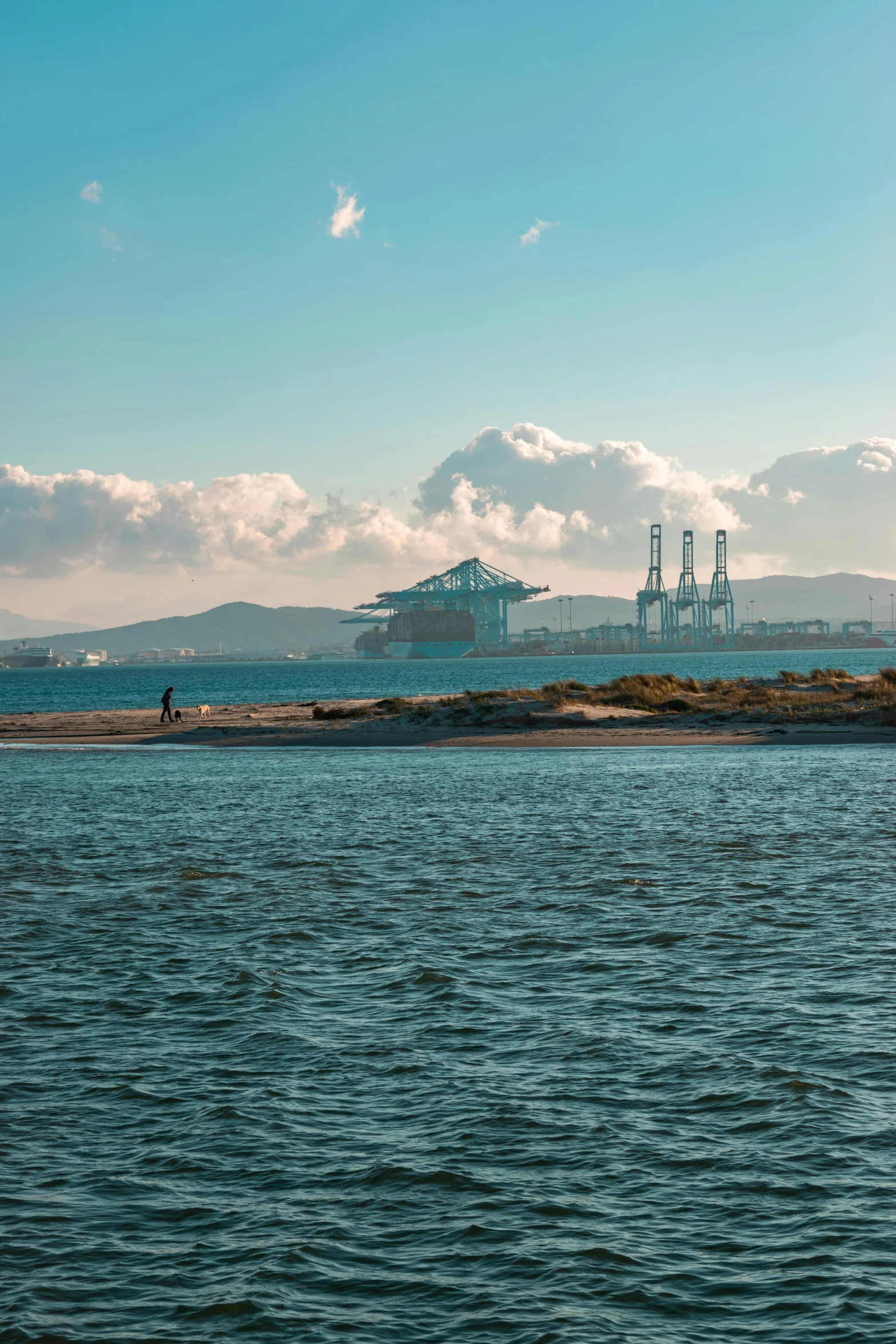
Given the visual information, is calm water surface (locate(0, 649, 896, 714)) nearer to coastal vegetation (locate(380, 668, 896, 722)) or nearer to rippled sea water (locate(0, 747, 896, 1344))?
coastal vegetation (locate(380, 668, 896, 722))

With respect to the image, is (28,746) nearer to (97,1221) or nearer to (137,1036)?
(137,1036)

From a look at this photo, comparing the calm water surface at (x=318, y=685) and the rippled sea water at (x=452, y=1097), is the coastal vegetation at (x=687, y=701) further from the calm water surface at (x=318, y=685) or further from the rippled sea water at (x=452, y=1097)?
the calm water surface at (x=318, y=685)

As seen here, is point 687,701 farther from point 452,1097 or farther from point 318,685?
point 318,685

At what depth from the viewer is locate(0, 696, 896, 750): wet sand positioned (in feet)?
123

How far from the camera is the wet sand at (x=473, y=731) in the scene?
123ft

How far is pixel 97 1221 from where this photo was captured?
594 centimetres

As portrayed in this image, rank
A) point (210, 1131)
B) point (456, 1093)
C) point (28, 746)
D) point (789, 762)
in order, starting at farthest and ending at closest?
point (28, 746) < point (789, 762) < point (456, 1093) < point (210, 1131)

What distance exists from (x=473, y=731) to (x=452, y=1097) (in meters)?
34.0

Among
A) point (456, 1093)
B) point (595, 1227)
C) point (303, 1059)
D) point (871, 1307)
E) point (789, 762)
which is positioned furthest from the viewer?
point (789, 762)

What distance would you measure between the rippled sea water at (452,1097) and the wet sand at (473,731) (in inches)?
839

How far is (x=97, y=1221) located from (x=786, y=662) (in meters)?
180

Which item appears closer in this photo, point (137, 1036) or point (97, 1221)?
point (97, 1221)

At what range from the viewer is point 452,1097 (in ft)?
24.4

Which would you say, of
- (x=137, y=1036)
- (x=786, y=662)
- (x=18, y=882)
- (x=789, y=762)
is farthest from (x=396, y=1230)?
(x=786, y=662)
